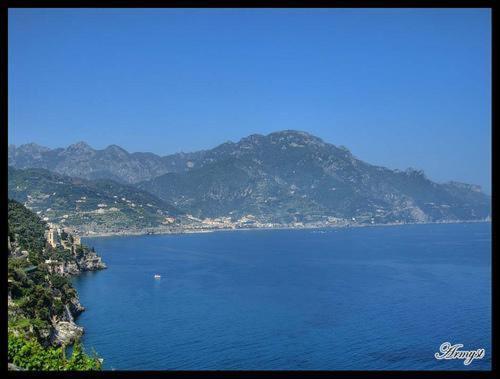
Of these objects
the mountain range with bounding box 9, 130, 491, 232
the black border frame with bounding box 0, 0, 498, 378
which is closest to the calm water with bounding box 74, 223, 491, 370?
the black border frame with bounding box 0, 0, 498, 378

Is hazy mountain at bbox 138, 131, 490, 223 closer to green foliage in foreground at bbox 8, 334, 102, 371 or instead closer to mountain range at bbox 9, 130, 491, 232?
mountain range at bbox 9, 130, 491, 232

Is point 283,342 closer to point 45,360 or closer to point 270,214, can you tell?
point 45,360

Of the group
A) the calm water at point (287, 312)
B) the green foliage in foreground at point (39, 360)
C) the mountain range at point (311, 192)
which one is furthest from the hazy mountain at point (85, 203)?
the green foliage in foreground at point (39, 360)

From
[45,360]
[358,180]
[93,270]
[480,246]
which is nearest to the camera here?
[45,360]
